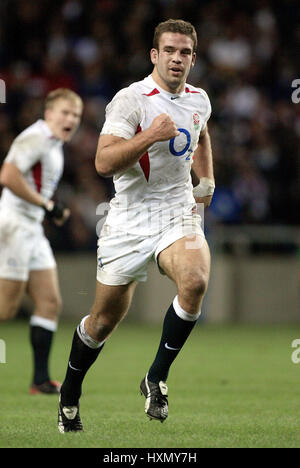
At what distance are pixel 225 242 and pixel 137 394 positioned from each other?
687 centimetres

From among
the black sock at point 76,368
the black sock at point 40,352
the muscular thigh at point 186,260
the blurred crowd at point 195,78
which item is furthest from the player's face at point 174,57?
the blurred crowd at point 195,78

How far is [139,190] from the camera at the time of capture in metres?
5.33

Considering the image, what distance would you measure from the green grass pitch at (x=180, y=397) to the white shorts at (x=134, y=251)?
2.98ft

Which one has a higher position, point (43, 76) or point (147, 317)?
point (43, 76)

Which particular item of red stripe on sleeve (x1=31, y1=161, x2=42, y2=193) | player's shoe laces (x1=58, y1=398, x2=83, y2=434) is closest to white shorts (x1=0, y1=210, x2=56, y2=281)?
red stripe on sleeve (x1=31, y1=161, x2=42, y2=193)

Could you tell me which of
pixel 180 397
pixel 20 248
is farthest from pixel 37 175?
pixel 180 397

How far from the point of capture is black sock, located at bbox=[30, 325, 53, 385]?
7.43 meters

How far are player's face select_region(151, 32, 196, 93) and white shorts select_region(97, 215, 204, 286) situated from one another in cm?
83

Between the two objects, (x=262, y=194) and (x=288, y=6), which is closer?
(x=262, y=194)

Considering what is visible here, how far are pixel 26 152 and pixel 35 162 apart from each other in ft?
0.42

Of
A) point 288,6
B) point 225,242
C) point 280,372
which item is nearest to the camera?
point 280,372

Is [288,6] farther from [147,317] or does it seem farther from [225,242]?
[147,317]

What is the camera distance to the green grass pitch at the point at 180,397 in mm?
4984
